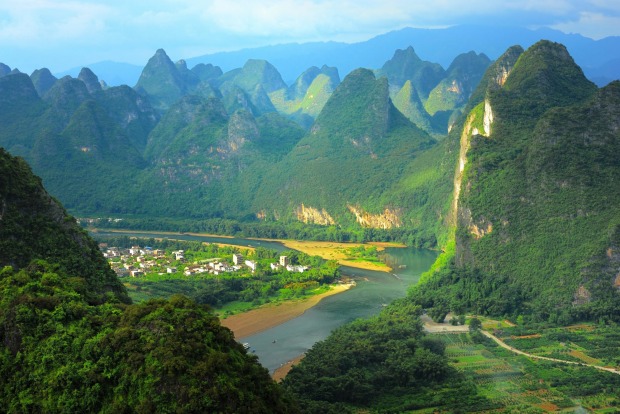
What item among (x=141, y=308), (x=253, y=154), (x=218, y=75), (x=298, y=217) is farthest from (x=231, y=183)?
(x=218, y=75)

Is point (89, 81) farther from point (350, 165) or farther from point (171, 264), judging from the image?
point (171, 264)

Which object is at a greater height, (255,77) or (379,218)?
(255,77)

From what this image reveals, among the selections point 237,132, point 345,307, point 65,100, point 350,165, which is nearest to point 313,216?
point 350,165

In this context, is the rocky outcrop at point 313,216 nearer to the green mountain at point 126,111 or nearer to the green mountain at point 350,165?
the green mountain at point 350,165

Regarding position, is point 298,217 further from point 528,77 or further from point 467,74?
point 467,74

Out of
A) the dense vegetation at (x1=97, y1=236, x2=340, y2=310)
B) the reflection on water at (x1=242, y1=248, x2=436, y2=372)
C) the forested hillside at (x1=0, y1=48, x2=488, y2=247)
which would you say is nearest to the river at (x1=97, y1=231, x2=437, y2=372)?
the reflection on water at (x1=242, y1=248, x2=436, y2=372)
